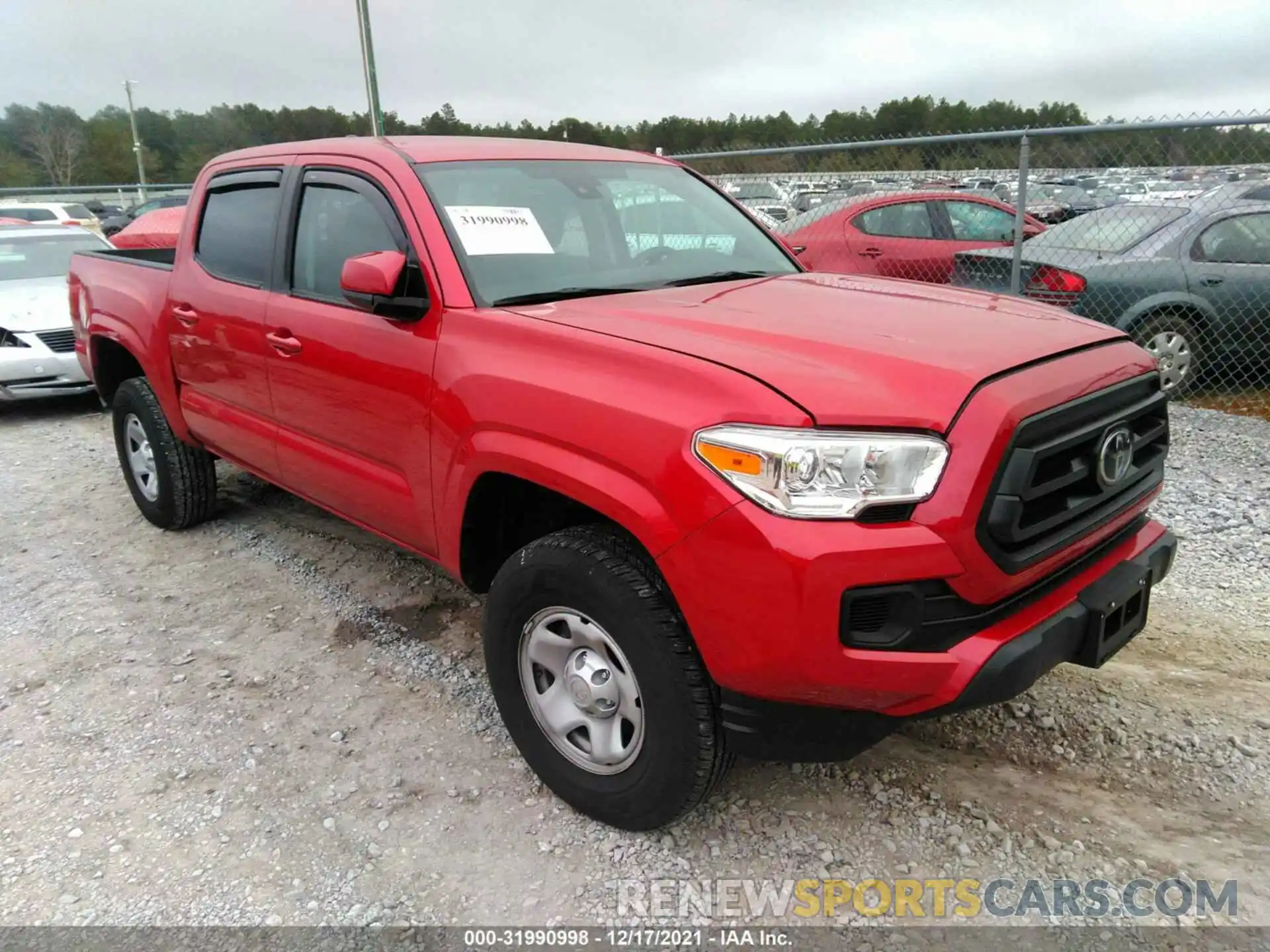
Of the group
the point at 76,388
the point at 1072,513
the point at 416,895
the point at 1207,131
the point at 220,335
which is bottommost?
the point at 416,895

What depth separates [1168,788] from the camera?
267 cm

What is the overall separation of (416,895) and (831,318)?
194cm

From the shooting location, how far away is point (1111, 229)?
6.82m

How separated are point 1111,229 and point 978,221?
4.86 ft

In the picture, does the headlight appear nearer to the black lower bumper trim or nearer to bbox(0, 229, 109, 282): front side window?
the black lower bumper trim

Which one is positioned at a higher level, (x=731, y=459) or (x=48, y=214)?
(x=48, y=214)

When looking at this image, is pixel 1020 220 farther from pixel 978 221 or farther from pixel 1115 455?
pixel 1115 455

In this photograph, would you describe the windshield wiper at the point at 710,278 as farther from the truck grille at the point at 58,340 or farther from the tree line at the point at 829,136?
the truck grille at the point at 58,340

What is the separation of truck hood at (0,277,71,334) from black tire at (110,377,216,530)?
3440 millimetres

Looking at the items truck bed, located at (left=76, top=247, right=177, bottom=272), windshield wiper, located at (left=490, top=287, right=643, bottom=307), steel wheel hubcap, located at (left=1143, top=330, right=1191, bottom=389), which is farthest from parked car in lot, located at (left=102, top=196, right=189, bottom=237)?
windshield wiper, located at (left=490, top=287, right=643, bottom=307)

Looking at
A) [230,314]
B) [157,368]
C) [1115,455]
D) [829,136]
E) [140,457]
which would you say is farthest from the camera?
[829,136]

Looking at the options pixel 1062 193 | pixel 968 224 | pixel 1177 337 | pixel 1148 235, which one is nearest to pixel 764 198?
pixel 968 224

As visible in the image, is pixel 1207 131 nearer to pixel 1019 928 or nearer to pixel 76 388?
pixel 1019 928

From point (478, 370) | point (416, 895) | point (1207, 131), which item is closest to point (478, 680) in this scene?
point (416, 895)
